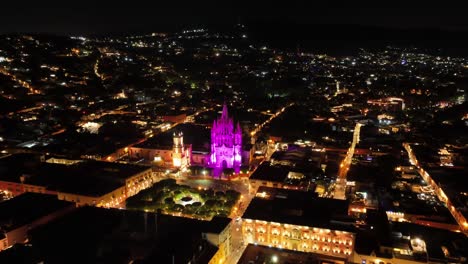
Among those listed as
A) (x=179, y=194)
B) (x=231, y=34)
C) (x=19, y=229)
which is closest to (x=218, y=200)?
(x=179, y=194)

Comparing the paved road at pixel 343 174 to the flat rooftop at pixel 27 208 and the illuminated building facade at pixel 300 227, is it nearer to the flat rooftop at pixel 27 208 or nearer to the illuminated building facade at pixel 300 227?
the illuminated building facade at pixel 300 227

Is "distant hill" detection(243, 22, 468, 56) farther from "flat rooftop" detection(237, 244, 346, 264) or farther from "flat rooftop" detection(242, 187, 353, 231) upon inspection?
"flat rooftop" detection(237, 244, 346, 264)

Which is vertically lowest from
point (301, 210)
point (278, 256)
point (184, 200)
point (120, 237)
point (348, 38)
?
point (278, 256)

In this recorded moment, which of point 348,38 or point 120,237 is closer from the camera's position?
point 120,237

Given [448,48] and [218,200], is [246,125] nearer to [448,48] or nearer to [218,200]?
[218,200]

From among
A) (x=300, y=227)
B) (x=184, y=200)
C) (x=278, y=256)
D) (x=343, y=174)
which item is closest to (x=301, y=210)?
(x=300, y=227)

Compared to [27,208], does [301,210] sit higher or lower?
higher

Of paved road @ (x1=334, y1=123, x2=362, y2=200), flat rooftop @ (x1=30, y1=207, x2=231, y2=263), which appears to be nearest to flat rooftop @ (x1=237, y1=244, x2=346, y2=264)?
flat rooftop @ (x1=30, y1=207, x2=231, y2=263)

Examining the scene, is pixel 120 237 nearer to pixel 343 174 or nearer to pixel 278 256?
pixel 278 256
